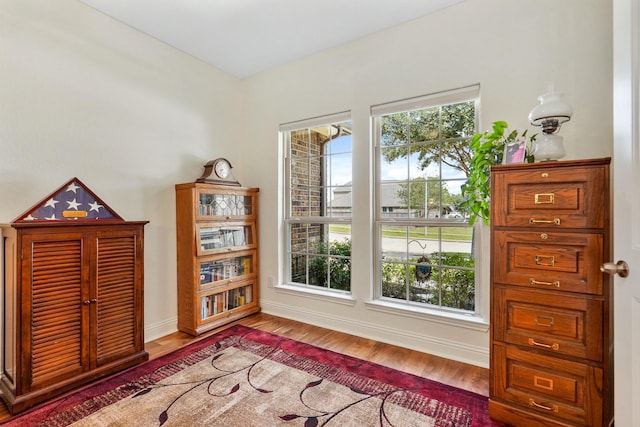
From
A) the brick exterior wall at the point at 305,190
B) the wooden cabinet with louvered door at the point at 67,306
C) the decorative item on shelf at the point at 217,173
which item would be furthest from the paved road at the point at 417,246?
the wooden cabinet with louvered door at the point at 67,306

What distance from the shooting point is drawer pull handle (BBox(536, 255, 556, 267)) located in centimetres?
156

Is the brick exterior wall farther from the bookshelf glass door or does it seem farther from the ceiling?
the ceiling

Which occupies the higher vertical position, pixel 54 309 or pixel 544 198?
pixel 544 198

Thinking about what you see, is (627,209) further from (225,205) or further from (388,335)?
(225,205)

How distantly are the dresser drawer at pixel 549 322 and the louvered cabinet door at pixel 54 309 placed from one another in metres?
2.61

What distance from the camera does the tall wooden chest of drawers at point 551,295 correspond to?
145 centimetres

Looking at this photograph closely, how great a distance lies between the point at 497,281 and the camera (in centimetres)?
170

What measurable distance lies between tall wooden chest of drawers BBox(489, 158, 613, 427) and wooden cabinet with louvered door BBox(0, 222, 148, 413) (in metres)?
Result: 2.49

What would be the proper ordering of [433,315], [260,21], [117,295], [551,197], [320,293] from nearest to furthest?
[551,197] → [117,295] → [433,315] → [260,21] → [320,293]

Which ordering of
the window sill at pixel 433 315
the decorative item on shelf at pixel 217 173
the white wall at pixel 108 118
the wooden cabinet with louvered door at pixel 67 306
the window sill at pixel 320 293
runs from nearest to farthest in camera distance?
the wooden cabinet with louvered door at pixel 67 306 < the white wall at pixel 108 118 < the window sill at pixel 433 315 < the window sill at pixel 320 293 < the decorative item on shelf at pixel 217 173

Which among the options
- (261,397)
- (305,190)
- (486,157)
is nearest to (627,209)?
(486,157)

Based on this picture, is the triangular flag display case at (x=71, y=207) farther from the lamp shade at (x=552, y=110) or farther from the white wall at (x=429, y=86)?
the lamp shade at (x=552, y=110)

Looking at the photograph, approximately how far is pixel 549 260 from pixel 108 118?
3.29m

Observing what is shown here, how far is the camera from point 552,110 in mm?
1608
